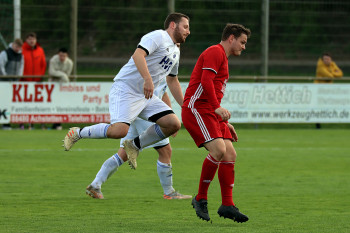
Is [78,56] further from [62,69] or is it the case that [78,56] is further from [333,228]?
[333,228]

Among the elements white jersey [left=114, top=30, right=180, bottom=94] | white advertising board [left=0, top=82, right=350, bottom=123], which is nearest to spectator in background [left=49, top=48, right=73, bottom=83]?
white advertising board [left=0, top=82, right=350, bottom=123]

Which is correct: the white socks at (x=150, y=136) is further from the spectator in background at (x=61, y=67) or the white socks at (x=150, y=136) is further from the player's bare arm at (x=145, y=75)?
the spectator in background at (x=61, y=67)

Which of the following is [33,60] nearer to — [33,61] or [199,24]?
[33,61]

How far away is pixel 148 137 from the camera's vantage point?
26.2 feet

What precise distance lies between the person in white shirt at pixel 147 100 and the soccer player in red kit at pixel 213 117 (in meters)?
0.85

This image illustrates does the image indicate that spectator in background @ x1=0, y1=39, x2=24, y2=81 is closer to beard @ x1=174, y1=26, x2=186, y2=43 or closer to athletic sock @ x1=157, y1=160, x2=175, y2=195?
athletic sock @ x1=157, y1=160, x2=175, y2=195

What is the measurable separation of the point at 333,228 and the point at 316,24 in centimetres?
1466

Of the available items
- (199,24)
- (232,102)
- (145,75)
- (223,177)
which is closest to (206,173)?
(223,177)

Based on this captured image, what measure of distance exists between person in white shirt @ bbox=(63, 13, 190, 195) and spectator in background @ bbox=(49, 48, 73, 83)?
9.49 metres

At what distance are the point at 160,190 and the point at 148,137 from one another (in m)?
1.33

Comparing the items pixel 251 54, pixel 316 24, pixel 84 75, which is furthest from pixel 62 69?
pixel 316 24

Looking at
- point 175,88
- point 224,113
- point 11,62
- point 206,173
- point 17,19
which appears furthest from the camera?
point 17,19

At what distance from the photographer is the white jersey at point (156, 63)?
7.96m

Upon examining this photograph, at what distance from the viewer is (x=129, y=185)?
9523 mm
